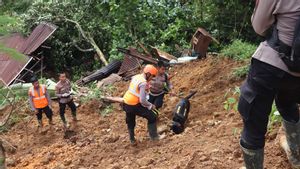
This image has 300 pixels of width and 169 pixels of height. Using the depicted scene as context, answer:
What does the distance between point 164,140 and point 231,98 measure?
1.42 meters

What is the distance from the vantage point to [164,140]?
26.5ft

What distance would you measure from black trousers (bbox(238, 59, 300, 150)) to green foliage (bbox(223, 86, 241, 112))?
180 inches

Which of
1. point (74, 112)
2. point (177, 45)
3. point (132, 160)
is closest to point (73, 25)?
point (177, 45)

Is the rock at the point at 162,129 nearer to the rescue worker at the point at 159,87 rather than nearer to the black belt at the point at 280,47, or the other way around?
the rescue worker at the point at 159,87

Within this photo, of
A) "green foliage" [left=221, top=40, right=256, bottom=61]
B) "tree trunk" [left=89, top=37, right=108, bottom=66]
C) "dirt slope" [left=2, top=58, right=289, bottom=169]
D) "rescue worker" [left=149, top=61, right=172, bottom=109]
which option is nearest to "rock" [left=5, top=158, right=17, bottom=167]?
"dirt slope" [left=2, top=58, right=289, bottom=169]

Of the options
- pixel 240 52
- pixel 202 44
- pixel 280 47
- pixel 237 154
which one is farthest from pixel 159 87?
pixel 280 47

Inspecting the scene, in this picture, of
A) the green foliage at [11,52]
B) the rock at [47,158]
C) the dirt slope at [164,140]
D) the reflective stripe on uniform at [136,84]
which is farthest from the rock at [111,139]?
the green foliage at [11,52]

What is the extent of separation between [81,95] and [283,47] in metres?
9.93

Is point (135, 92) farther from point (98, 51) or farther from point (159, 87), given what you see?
point (98, 51)

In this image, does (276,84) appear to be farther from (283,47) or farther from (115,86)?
(115,86)

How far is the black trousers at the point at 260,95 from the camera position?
3.10 m

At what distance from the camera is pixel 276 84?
3113mm

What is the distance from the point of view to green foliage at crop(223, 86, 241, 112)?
→ 8.32m

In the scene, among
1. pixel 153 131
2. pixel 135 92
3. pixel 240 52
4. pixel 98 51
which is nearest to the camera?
pixel 135 92
